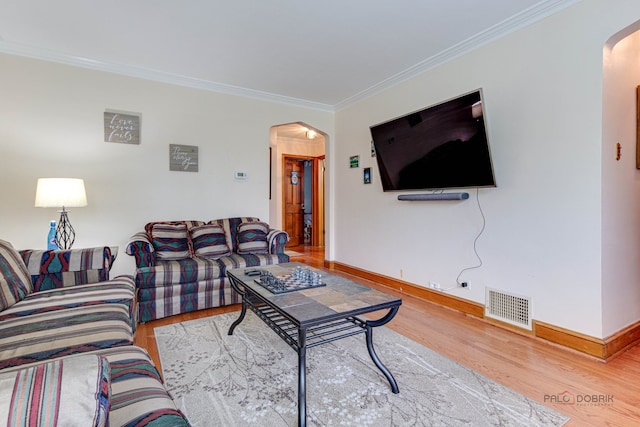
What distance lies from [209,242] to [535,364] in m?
3.04

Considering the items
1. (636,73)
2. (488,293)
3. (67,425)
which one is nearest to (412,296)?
(488,293)

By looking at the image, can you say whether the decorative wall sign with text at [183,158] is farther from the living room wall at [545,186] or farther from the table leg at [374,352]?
the table leg at [374,352]

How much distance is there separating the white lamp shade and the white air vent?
377 centimetres

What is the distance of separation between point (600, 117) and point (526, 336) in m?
1.69

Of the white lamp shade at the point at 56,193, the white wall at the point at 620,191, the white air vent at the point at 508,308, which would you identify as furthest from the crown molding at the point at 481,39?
the white lamp shade at the point at 56,193

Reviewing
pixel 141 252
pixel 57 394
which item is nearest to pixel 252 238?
pixel 141 252

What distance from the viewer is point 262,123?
4375 millimetres

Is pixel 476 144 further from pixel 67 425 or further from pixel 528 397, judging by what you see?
pixel 67 425

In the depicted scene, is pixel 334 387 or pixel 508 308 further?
pixel 508 308

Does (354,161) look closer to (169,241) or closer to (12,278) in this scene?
(169,241)

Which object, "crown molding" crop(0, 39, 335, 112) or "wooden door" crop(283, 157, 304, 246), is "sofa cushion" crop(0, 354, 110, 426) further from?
"wooden door" crop(283, 157, 304, 246)

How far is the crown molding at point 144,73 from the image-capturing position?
306cm

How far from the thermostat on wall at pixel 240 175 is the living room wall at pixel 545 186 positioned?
7.75 feet

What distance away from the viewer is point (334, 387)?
5.90 feet
